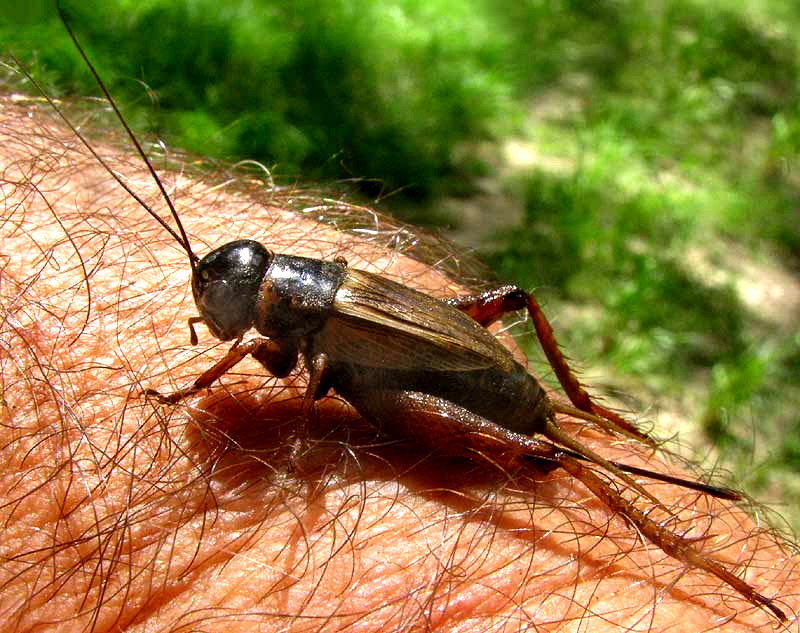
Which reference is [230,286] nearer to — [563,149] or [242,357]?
[242,357]

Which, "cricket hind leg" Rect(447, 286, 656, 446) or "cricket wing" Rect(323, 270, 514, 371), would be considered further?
"cricket hind leg" Rect(447, 286, 656, 446)

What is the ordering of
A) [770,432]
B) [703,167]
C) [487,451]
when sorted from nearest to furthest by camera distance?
1. [487,451]
2. [770,432]
3. [703,167]

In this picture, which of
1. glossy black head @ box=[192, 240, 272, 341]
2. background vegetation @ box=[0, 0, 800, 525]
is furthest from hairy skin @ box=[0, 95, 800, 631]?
background vegetation @ box=[0, 0, 800, 525]

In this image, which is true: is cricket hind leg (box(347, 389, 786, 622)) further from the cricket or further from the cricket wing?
the cricket wing

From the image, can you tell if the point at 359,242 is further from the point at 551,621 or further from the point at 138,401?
the point at 551,621

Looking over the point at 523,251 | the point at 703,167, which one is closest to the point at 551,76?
the point at 703,167

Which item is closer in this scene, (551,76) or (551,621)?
(551,621)

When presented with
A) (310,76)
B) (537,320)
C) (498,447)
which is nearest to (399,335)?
(498,447)

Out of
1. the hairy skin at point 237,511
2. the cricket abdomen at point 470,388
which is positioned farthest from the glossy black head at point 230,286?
Result: the cricket abdomen at point 470,388
